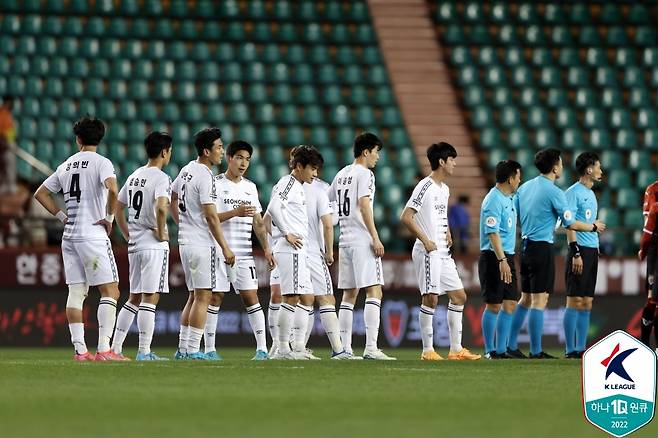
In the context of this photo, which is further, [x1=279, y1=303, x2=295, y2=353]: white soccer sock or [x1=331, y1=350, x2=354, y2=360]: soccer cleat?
[x1=331, y1=350, x2=354, y2=360]: soccer cleat

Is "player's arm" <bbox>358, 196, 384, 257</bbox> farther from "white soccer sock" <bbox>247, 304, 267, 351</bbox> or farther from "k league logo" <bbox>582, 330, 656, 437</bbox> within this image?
"k league logo" <bbox>582, 330, 656, 437</bbox>

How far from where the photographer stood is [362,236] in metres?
13.6

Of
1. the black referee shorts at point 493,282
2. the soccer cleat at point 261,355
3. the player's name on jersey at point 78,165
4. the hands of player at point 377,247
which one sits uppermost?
the player's name on jersey at point 78,165

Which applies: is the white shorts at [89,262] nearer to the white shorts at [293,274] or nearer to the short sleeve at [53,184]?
the short sleeve at [53,184]

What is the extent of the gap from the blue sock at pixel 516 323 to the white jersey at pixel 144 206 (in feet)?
11.9

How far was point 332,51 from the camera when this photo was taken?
1051 inches

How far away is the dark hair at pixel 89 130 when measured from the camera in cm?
1230

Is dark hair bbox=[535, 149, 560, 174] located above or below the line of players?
above

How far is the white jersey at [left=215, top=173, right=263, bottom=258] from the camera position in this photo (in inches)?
525

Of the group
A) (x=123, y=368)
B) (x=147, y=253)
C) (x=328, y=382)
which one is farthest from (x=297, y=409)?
(x=147, y=253)

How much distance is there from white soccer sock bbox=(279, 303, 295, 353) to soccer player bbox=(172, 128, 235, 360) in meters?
0.58

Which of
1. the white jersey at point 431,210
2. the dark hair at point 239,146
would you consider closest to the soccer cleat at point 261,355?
the white jersey at point 431,210

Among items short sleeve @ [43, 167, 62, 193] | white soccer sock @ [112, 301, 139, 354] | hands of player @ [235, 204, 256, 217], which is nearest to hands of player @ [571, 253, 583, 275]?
hands of player @ [235, 204, 256, 217]

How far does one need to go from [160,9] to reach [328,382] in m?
17.8
